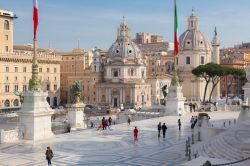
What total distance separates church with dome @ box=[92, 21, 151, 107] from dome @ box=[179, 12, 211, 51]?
1016cm

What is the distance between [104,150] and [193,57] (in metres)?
68.7

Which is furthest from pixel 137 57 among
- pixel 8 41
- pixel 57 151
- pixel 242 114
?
pixel 57 151

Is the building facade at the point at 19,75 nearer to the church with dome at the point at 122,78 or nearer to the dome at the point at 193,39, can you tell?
the church with dome at the point at 122,78

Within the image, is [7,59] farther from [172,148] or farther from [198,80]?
[172,148]

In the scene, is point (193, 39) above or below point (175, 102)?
Answer: above

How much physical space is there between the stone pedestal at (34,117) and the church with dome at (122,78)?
54.7 metres

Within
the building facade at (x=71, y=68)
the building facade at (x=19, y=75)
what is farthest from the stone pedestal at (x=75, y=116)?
the building facade at (x=71, y=68)

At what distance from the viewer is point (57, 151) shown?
1906 cm

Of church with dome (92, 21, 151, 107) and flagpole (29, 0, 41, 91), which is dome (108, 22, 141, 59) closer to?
church with dome (92, 21, 151, 107)

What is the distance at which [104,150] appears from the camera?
1934 centimetres

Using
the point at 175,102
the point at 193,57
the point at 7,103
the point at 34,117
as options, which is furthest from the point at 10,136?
the point at 193,57

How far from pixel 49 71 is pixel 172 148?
61.8 meters

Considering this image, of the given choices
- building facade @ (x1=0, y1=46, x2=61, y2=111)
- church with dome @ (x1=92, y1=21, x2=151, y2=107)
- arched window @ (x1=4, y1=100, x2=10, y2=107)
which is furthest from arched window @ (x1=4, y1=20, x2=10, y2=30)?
church with dome @ (x1=92, y1=21, x2=151, y2=107)

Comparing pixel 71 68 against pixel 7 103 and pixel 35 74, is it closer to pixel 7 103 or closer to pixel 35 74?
pixel 7 103
